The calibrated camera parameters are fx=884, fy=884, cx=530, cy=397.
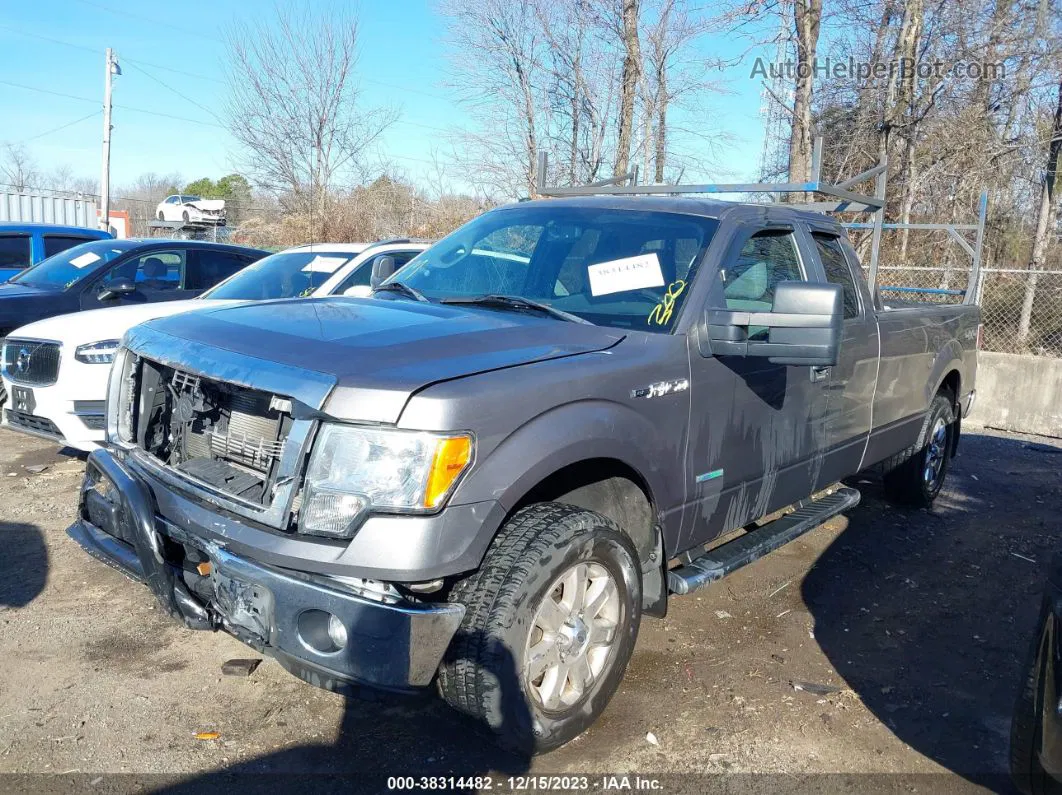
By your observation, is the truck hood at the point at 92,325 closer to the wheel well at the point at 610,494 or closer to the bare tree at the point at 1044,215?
the wheel well at the point at 610,494

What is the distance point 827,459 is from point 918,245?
12.7 meters

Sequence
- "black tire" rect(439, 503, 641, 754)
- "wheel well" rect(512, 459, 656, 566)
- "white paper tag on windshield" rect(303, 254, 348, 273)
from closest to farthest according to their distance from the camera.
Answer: "black tire" rect(439, 503, 641, 754)
"wheel well" rect(512, 459, 656, 566)
"white paper tag on windshield" rect(303, 254, 348, 273)

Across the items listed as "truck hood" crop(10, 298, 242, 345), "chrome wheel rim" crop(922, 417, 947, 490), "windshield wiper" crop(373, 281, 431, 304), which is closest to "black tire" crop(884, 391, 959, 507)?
"chrome wheel rim" crop(922, 417, 947, 490)

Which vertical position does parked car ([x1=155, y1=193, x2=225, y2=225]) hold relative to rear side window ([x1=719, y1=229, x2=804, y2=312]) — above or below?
above

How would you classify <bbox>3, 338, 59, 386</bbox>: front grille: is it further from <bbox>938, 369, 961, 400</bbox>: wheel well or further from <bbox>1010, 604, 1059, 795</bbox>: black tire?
<bbox>938, 369, 961, 400</bbox>: wheel well

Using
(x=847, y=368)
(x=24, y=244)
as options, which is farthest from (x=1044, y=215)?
(x=24, y=244)

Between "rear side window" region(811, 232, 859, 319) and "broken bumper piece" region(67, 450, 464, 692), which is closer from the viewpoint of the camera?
"broken bumper piece" region(67, 450, 464, 692)

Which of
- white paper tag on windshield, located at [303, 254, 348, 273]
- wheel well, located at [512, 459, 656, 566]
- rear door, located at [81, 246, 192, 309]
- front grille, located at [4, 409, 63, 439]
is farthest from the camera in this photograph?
rear door, located at [81, 246, 192, 309]

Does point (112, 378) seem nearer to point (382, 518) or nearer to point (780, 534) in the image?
point (382, 518)

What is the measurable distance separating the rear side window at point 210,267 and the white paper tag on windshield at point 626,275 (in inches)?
234

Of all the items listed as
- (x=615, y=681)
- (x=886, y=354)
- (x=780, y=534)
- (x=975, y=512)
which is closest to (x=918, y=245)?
(x=975, y=512)

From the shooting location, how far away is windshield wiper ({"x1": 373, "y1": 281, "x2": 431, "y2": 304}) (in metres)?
4.02

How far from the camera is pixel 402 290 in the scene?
13.5 feet

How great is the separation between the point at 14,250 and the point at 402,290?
9.59m
